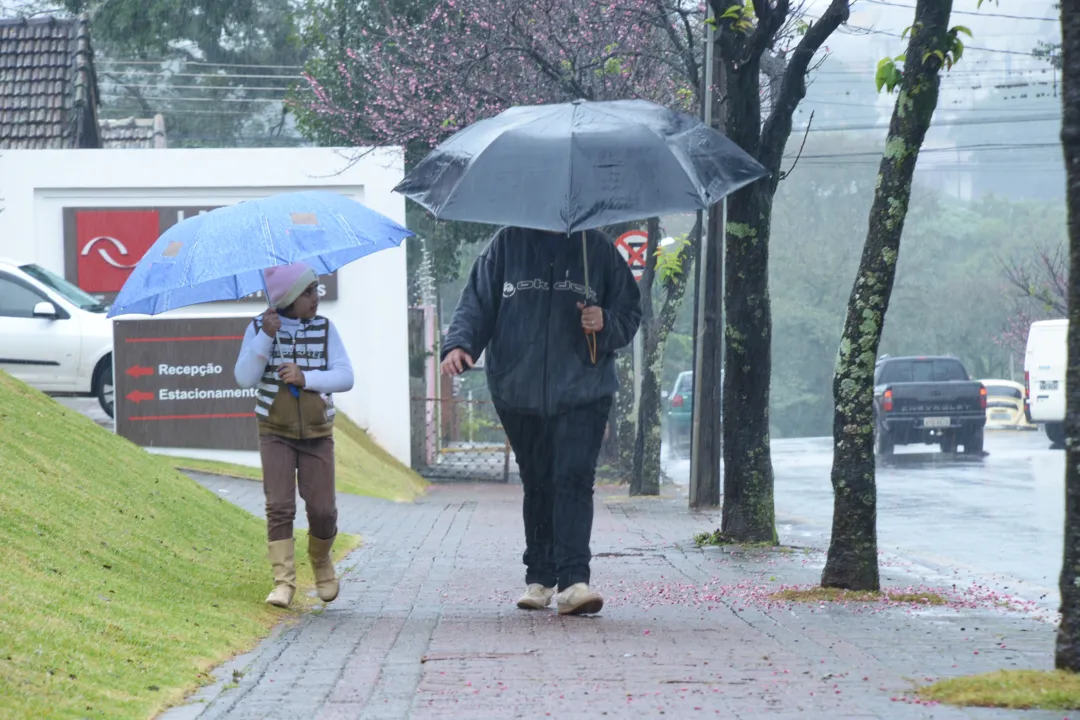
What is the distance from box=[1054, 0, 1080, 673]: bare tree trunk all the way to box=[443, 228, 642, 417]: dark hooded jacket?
242 centimetres

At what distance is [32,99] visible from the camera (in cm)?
2689

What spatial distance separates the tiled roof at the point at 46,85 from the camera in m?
26.2

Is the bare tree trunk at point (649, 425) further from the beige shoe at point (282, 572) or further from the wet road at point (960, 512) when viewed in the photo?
the beige shoe at point (282, 572)

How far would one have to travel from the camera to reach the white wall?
21.8 metres

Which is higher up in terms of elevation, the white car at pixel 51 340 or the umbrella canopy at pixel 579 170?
the umbrella canopy at pixel 579 170

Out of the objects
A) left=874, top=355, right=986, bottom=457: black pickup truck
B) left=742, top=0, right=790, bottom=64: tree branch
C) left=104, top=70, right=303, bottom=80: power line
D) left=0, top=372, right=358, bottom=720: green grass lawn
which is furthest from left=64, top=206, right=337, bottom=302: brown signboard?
left=104, top=70, right=303, bottom=80: power line

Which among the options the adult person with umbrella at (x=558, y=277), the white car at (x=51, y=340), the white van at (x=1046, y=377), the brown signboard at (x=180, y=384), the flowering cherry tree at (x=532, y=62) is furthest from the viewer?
the white van at (x=1046, y=377)

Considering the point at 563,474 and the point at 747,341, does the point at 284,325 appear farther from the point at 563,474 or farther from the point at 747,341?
the point at 747,341

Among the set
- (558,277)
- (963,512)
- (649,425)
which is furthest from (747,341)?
(649,425)

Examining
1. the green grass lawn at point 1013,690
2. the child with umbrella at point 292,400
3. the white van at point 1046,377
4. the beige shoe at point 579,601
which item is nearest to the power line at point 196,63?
the white van at point 1046,377

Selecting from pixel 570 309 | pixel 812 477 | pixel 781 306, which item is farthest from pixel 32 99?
pixel 781 306

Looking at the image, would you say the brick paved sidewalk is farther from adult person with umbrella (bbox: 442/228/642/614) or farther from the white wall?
the white wall

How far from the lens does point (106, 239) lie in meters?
21.9

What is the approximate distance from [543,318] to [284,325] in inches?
48.7
